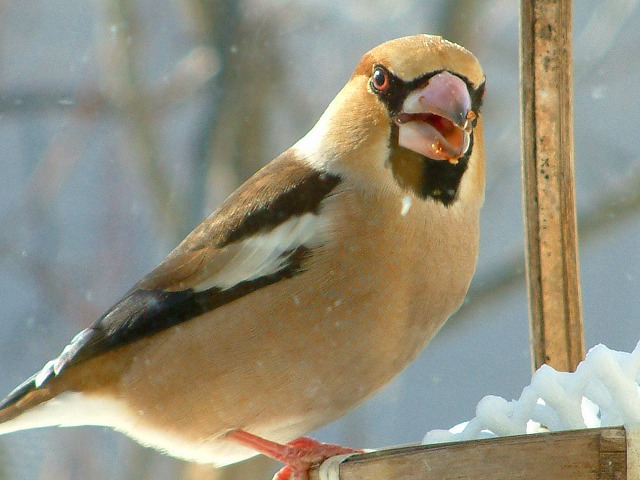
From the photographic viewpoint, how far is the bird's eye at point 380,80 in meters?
1.59

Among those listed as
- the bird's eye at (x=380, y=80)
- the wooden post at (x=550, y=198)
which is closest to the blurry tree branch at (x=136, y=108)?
the bird's eye at (x=380, y=80)

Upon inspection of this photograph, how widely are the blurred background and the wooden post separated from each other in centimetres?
218

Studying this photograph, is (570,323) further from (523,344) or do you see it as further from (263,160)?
(523,344)

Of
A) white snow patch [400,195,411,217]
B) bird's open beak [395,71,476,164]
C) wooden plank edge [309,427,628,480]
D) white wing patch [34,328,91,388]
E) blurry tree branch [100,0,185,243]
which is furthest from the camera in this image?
blurry tree branch [100,0,185,243]

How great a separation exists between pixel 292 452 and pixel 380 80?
2.20ft

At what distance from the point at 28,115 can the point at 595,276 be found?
280 centimetres

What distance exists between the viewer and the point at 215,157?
147 inches

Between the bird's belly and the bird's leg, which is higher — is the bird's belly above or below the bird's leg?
above

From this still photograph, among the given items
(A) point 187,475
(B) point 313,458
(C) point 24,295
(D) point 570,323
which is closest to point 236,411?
(B) point 313,458

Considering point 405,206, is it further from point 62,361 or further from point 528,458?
point 62,361

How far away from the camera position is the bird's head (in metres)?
1.49

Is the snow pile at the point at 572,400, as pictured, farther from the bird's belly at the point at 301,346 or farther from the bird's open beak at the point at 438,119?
the bird's open beak at the point at 438,119

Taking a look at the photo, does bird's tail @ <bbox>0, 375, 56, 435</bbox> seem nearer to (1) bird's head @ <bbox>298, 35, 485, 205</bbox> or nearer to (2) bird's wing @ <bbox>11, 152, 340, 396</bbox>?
(2) bird's wing @ <bbox>11, 152, 340, 396</bbox>

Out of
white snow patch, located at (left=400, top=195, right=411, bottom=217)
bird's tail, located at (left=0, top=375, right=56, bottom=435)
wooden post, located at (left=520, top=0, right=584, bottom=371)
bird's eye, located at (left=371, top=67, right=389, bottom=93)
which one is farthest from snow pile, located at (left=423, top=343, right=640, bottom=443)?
bird's tail, located at (left=0, top=375, right=56, bottom=435)
